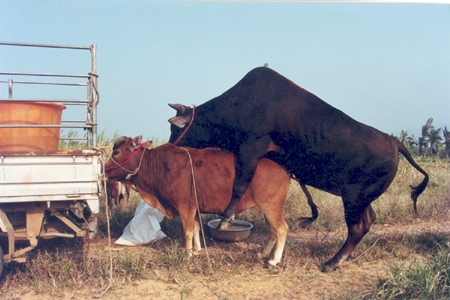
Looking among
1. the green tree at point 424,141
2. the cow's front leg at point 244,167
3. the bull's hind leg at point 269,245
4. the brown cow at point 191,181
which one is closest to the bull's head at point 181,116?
the brown cow at point 191,181

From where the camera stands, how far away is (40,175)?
4.35 meters

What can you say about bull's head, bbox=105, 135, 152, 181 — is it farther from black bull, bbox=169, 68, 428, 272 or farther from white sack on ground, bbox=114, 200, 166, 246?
black bull, bbox=169, 68, 428, 272

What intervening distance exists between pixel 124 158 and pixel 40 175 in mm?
1593

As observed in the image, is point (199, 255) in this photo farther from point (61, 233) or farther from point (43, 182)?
point (43, 182)

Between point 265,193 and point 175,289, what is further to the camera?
point 265,193

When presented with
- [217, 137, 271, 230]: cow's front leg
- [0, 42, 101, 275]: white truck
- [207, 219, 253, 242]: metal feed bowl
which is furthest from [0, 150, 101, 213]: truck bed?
[207, 219, 253, 242]: metal feed bowl

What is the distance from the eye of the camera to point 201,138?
5969 mm

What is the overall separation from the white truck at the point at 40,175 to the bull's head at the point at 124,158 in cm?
80

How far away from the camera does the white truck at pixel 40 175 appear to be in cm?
431

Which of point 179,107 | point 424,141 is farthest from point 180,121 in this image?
point 424,141

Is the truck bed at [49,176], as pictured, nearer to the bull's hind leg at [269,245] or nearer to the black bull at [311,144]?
the black bull at [311,144]

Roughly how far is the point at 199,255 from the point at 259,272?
2.91 feet

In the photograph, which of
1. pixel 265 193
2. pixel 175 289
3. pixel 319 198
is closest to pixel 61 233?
pixel 175 289

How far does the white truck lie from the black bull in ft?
5.91
